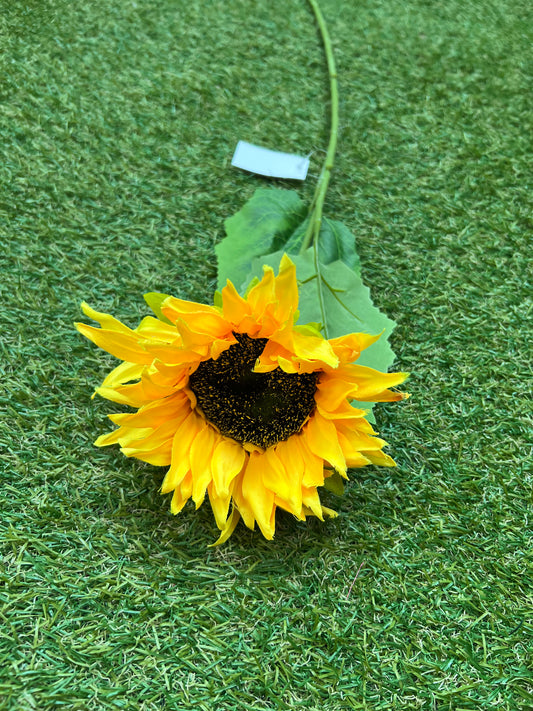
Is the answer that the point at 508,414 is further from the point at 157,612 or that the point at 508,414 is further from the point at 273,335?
the point at 157,612

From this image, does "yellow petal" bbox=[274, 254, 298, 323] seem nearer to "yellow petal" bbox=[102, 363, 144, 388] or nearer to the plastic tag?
"yellow petal" bbox=[102, 363, 144, 388]

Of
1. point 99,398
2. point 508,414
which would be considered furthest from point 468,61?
point 99,398

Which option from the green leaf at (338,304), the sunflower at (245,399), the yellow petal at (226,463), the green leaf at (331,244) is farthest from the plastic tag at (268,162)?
the yellow petal at (226,463)

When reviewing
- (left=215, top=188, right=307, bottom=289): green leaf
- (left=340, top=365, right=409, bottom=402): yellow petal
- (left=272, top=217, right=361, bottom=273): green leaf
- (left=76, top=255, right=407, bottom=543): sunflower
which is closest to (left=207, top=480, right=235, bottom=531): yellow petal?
(left=76, top=255, right=407, bottom=543): sunflower

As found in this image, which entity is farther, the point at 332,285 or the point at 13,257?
the point at 13,257

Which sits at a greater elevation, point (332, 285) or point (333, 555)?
point (332, 285)

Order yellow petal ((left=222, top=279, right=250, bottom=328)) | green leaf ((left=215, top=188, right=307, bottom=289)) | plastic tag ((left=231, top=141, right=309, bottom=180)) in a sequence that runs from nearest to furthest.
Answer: yellow petal ((left=222, top=279, right=250, bottom=328)) < green leaf ((left=215, top=188, right=307, bottom=289)) < plastic tag ((left=231, top=141, right=309, bottom=180))

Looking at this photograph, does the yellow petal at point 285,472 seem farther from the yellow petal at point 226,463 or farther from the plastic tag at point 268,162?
the plastic tag at point 268,162
